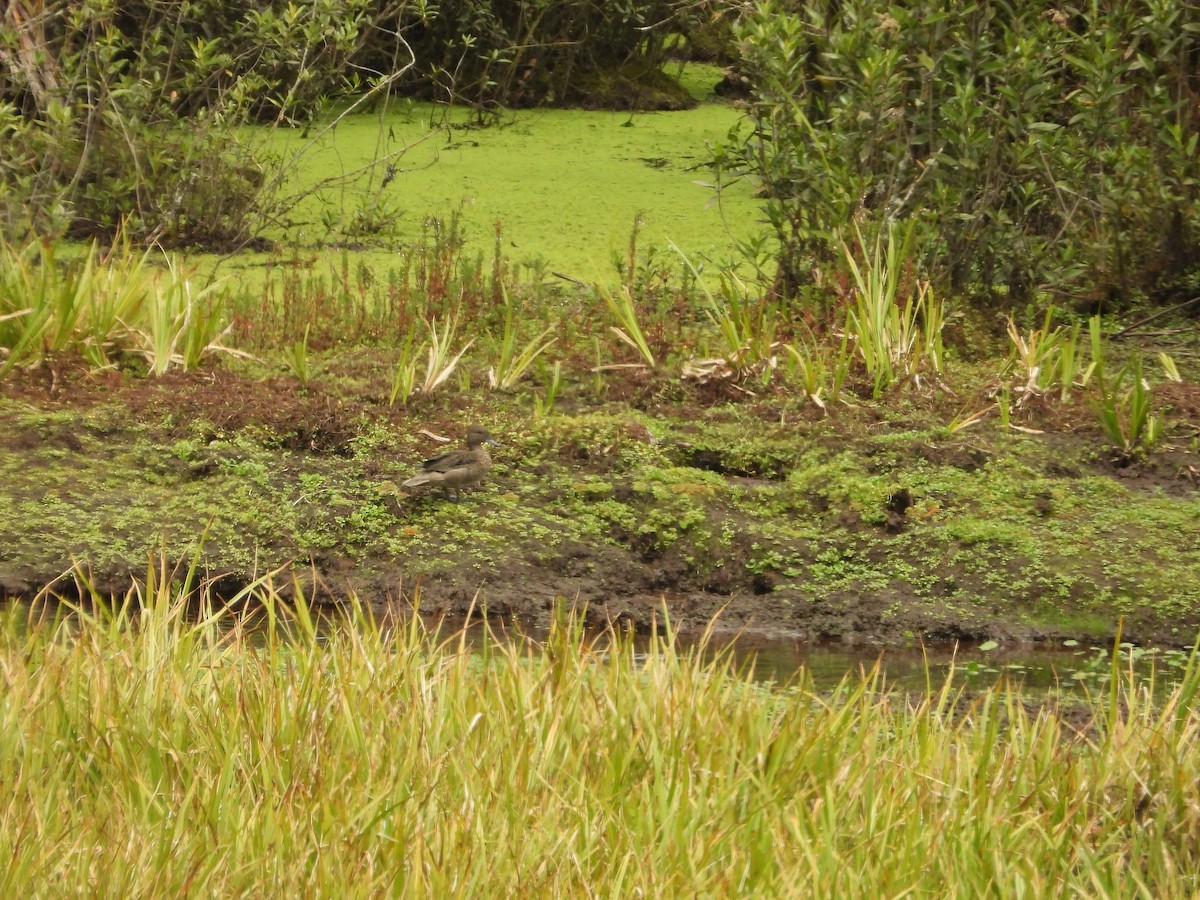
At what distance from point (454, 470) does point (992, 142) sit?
3.02m

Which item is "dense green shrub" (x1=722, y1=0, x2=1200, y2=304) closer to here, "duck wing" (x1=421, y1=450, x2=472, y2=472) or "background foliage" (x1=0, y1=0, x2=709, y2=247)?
"background foliage" (x1=0, y1=0, x2=709, y2=247)

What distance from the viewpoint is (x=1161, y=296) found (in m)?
7.19

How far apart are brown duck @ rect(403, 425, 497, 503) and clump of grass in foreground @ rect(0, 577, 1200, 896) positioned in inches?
63.6

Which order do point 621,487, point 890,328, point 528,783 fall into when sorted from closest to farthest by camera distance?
point 528,783 < point 621,487 < point 890,328

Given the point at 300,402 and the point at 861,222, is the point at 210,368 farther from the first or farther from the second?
the point at 861,222

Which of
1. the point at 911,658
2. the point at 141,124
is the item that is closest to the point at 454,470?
the point at 911,658

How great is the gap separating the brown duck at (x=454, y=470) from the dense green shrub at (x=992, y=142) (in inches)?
83.8

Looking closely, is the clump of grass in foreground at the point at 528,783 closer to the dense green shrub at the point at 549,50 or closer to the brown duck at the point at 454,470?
the brown duck at the point at 454,470

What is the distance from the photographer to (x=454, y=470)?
16.4 feet

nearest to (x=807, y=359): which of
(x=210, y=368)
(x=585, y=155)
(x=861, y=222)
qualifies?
(x=861, y=222)

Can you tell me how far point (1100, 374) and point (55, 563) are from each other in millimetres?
3640

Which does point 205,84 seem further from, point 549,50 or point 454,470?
point 454,470

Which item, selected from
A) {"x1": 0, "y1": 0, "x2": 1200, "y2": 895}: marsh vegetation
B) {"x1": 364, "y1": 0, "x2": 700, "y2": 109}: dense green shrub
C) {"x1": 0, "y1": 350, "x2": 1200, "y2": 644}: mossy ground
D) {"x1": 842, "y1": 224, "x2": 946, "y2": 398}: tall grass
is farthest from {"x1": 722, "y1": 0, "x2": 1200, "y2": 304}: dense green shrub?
{"x1": 364, "y1": 0, "x2": 700, "y2": 109}: dense green shrub

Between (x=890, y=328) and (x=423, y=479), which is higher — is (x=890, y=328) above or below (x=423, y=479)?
above
